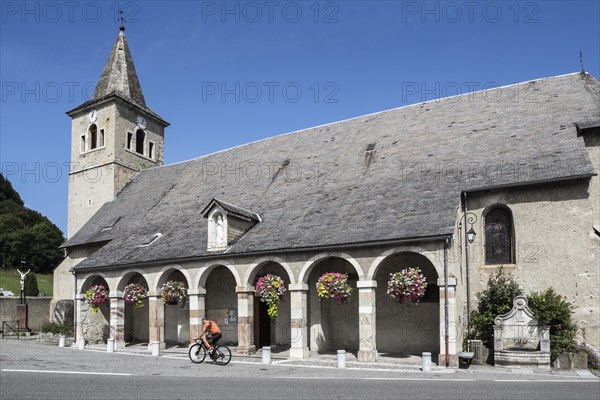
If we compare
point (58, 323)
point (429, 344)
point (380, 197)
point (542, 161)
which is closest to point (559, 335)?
point (429, 344)

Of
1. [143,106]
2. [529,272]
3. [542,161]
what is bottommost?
[529,272]

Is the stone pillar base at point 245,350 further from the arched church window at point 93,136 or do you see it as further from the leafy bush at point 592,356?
the arched church window at point 93,136

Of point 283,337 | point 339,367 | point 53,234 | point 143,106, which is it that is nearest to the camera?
point 339,367

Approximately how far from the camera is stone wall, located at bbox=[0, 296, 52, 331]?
32.9m

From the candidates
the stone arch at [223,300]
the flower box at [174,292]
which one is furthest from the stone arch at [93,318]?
the stone arch at [223,300]

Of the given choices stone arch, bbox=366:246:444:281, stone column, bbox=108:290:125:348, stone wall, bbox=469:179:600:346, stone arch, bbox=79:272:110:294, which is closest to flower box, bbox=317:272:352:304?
stone arch, bbox=366:246:444:281

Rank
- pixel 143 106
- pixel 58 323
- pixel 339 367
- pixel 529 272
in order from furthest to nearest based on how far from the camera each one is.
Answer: pixel 143 106
pixel 58 323
pixel 529 272
pixel 339 367

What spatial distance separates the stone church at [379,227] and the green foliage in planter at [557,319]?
0.58 m

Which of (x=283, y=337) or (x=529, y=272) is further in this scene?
(x=283, y=337)

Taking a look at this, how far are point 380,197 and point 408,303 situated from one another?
148 inches

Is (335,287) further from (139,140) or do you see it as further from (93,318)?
(139,140)

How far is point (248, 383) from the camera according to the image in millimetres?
12594

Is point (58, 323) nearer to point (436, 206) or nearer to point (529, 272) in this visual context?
point (436, 206)

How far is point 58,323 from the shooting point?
29.2 m
